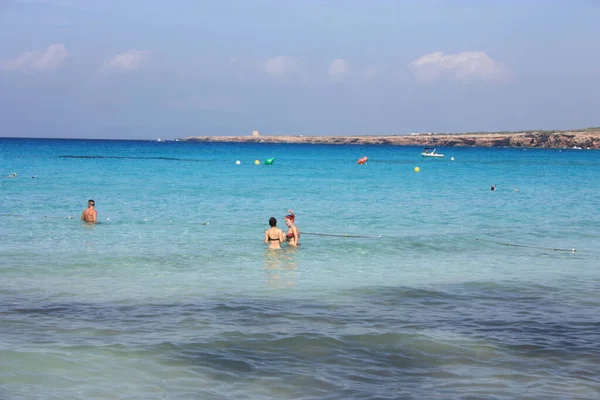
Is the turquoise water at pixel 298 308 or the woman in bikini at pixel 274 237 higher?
the woman in bikini at pixel 274 237

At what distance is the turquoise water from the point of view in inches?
406

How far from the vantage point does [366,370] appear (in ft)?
35.3

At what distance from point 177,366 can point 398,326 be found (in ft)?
14.2

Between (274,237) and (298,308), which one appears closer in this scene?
(298,308)

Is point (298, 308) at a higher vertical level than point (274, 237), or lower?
lower

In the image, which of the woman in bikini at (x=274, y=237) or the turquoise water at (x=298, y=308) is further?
the woman in bikini at (x=274, y=237)

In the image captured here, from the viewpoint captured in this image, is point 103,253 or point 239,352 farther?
point 103,253

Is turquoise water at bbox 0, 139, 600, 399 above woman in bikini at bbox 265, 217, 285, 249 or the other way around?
the other way around

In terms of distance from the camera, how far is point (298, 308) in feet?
47.8

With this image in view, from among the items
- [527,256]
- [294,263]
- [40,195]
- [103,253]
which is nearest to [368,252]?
[294,263]

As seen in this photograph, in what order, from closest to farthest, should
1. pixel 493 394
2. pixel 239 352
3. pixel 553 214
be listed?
pixel 493 394, pixel 239 352, pixel 553 214

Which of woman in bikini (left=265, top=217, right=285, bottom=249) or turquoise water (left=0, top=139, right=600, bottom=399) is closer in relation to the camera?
turquoise water (left=0, top=139, right=600, bottom=399)

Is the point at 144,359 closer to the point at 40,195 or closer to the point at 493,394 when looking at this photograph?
the point at 493,394

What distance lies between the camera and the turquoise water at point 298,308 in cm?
1032
